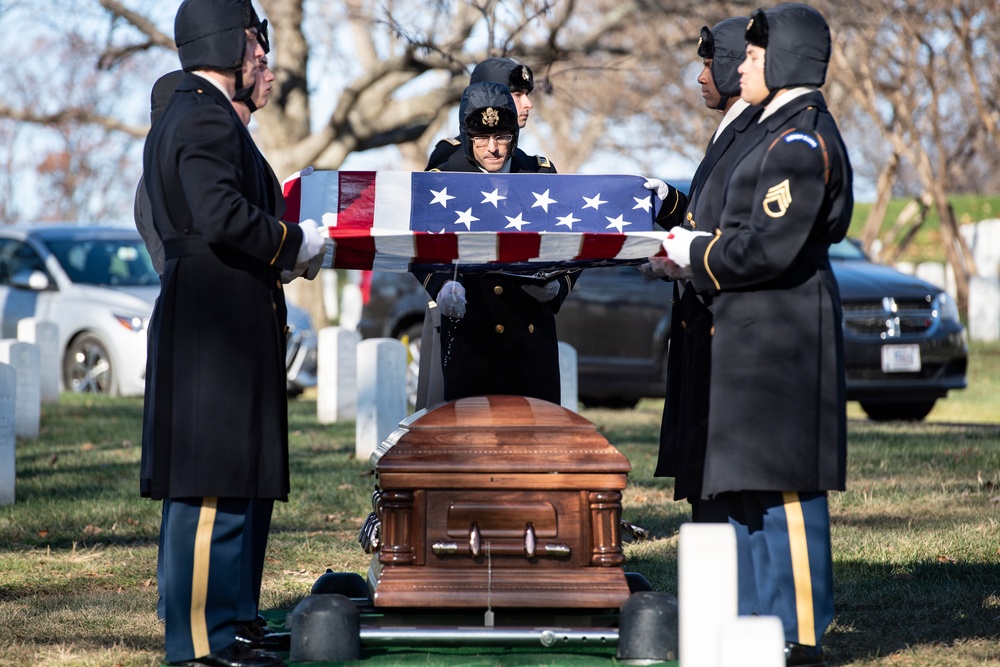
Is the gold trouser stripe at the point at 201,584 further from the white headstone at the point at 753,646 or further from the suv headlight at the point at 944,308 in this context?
the suv headlight at the point at 944,308

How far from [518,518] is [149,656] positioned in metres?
1.41

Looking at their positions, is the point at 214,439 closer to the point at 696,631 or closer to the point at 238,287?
the point at 238,287

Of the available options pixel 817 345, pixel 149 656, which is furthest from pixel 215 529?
pixel 817 345

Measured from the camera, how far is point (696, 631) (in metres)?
3.08

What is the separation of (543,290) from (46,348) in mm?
9214

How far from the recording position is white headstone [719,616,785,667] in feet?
8.91

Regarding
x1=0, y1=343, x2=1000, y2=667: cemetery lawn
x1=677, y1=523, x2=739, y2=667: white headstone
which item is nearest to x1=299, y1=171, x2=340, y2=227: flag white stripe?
x1=0, y1=343, x2=1000, y2=667: cemetery lawn

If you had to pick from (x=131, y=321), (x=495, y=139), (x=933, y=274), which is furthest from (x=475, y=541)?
(x=933, y=274)

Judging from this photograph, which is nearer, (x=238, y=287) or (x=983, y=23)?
(x=238, y=287)

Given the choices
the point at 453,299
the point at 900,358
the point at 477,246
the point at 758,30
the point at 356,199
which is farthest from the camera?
the point at 900,358

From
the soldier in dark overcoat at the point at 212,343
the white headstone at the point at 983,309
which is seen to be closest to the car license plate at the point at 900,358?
the soldier in dark overcoat at the point at 212,343

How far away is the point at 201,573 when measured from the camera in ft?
14.1

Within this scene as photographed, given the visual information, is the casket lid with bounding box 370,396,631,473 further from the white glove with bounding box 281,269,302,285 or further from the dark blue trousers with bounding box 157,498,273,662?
the white glove with bounding box 281,269,302,285

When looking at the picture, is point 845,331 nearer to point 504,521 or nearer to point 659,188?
point 659,188
